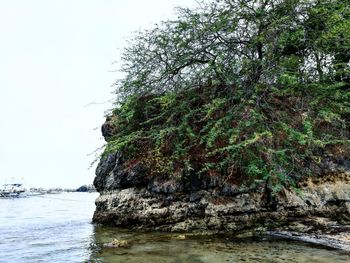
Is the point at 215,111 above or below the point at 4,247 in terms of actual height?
above

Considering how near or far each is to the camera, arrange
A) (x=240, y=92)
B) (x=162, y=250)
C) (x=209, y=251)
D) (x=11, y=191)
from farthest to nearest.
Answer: (x=11, y=191) < (x=240, y=92) < (x=162, y=250) < (x=209, y=251)

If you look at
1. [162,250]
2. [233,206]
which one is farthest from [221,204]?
[162,250]

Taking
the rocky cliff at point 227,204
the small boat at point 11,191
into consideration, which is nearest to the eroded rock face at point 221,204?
the rocky cliff at point 227,204

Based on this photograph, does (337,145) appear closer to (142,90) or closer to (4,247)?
(142,90)

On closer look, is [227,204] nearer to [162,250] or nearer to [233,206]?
[233,206]

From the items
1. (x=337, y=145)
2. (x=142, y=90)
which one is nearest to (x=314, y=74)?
(x=337, y=145)

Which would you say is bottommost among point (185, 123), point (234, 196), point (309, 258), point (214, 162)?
point (309, 258)

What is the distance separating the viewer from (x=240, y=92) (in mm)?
13172

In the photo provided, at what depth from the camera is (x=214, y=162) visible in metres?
12.6

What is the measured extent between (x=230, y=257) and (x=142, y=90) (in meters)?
8.59

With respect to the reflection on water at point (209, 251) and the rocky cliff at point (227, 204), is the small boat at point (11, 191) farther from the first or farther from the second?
the reflection on water at point (209, 251)

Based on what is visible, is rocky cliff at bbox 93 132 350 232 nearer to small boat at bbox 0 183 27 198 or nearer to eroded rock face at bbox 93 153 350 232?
eroded rock face at bbox 93 153 350 232

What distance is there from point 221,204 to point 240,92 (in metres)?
4.24

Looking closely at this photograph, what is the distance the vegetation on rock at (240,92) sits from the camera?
12.0 meters
